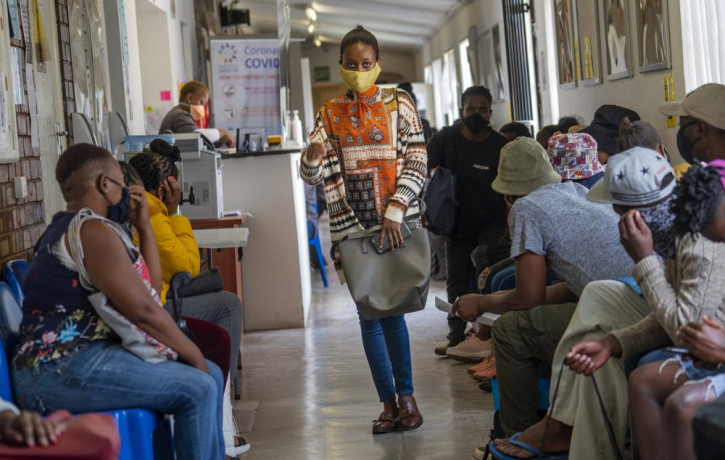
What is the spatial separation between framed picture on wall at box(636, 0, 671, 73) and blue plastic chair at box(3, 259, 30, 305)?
3.18m

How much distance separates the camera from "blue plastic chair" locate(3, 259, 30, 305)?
118 inches

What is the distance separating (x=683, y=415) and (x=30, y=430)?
4.65 ft

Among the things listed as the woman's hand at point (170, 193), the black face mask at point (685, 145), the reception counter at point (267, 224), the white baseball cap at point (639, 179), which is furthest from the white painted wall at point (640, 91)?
the woman's hand at point (170, 193)

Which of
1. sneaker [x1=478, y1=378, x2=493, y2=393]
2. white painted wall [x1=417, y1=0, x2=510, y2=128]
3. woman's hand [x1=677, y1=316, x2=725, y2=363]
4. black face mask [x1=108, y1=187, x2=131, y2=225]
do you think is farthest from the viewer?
white painted wall [x1=417, y1=0, x2=510, y2=128]

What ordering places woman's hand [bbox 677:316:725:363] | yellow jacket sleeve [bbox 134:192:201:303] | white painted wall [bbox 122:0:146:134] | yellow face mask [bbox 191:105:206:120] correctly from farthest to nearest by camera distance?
yellow face mask [bbox 191:105:206:120] → white painted wall [bbox 122:0:146:134] → yellow jacket sleeve [bbox 134:192:201:303] → woman's hand [bbox 677:316:725:363]

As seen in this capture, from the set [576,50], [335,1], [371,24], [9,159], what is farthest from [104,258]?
[371,24]

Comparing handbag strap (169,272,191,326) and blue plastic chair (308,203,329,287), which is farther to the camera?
blue plastic chair (308,203,329,287)

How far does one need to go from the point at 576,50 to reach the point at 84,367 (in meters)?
5.14

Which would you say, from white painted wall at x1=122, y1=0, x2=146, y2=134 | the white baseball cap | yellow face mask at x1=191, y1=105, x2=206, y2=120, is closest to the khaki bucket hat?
the white baseball cap

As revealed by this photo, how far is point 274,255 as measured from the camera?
245 inches

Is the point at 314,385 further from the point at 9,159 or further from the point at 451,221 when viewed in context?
the point at 9,159

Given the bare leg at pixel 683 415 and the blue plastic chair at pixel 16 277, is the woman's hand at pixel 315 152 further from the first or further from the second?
the bare leg at pixel 683 415

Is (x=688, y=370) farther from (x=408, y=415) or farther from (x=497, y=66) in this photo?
(x=497, y=66)

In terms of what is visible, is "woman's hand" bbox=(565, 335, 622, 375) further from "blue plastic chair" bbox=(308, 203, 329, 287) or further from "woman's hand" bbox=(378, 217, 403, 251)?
"blue plastic chair" bbox=(308, 203, 329, 287)
